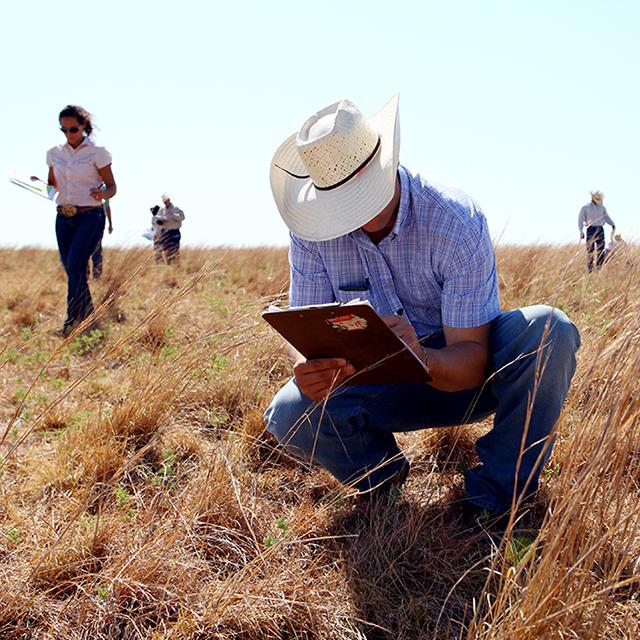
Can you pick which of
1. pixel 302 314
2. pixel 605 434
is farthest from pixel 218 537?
pixel 605 434

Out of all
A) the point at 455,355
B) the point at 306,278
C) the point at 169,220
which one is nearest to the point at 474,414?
the point at 455,355

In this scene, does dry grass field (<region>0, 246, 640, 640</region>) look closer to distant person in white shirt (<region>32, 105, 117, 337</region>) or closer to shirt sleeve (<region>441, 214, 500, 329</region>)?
shirt sleeve (<region>441, 214, 500, 329</region>)

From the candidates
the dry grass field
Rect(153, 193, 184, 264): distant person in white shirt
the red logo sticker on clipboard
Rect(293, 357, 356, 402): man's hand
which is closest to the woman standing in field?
the dry grass field

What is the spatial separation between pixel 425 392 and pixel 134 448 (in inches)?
40.6

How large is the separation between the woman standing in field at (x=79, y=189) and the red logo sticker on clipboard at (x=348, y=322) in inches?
161

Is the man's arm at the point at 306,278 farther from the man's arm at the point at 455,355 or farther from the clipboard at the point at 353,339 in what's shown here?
the man's arm at the point at 455,355

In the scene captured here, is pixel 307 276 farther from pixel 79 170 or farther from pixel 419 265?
pixel 79 170

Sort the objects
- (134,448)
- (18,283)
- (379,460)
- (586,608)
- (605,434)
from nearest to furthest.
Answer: (605,434), (586,608), (379,460), (134,448), (18,283)

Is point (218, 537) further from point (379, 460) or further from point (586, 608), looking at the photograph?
point (586, 608)

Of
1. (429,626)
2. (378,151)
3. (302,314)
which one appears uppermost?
(378,151)

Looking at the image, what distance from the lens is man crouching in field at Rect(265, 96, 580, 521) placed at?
216 centimetres

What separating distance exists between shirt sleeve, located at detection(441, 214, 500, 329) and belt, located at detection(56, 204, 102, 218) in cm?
421

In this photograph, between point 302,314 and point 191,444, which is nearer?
point 302,314

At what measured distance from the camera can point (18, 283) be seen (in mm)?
7410
